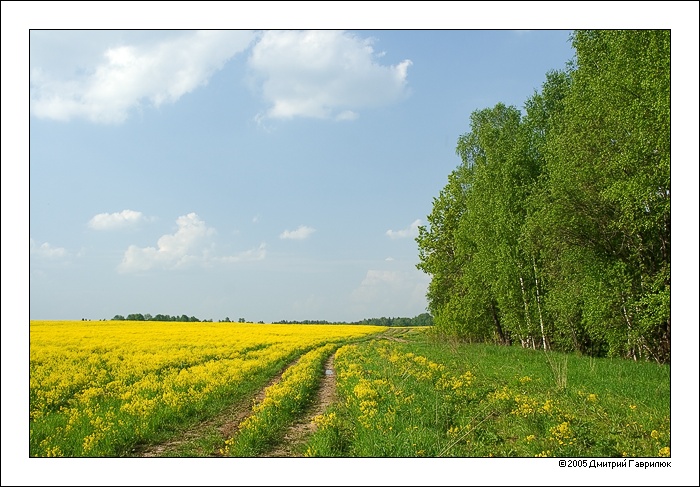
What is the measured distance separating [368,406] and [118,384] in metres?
7.54

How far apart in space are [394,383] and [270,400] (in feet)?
12.4

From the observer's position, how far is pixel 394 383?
13.4 metres

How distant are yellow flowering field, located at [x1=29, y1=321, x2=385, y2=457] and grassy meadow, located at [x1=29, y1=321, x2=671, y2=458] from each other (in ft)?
0.13

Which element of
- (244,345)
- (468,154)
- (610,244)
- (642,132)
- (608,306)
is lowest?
(244,345)

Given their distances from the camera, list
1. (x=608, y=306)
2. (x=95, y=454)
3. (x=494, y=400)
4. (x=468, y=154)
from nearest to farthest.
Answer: (x=95, y=454)
(x=494, y=400)
(x=608, y=306)
(x=468, y=154)

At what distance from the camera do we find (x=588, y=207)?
15.5m

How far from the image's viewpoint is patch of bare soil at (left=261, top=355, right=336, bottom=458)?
8391 millimetres

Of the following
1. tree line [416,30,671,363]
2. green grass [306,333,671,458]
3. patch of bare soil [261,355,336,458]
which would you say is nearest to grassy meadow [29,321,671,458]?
green grass [306,333,671,458]

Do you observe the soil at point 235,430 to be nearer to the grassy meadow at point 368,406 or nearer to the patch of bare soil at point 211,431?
the patch of bare soil at point 211,431

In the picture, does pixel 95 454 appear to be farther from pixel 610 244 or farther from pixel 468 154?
pixel 468 154

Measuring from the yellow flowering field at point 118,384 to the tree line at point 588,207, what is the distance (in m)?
11.3

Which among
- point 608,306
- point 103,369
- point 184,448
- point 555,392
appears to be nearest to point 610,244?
point 608,306

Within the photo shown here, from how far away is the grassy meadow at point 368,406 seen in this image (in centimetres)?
799

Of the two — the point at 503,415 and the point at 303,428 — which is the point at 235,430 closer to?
the point at 303,428
